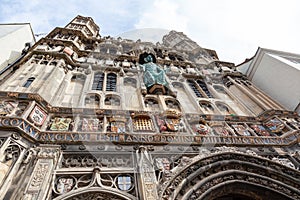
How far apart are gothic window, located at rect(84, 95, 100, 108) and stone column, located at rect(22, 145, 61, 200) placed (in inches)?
146

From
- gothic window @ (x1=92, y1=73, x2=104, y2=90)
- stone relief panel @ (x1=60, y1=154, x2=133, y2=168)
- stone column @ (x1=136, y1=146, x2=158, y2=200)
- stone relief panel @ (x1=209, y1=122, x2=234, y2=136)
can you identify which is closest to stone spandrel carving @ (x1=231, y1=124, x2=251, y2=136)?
stone relief panel @ (x1=209, y1=122, x2=234, y2=136)

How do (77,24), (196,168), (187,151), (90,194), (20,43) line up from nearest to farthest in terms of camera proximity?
(90,194) < (196,168) < (187,151) < (20,43) < (77,24)

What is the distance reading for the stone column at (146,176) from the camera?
16.4ft

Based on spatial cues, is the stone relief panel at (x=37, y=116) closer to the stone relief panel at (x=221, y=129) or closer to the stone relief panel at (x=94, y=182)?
the stone relief panel at (x=94, y=182)

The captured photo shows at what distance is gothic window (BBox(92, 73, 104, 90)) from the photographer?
11.5 metres

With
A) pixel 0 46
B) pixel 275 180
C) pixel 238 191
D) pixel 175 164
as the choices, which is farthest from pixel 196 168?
pixel 0 46

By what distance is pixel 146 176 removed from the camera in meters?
5.50

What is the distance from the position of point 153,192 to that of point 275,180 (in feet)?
14.5

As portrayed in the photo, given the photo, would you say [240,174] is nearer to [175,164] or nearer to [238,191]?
[238,191]

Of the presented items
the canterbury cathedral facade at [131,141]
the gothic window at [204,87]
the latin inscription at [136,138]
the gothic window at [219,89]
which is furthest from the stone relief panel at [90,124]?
the gothic window at [219,89]

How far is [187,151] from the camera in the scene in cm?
696

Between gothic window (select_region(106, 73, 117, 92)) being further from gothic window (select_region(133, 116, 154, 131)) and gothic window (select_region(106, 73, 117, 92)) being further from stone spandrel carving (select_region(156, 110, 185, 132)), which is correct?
stone spandrel carving (select_region(156, 110, 185, 132))

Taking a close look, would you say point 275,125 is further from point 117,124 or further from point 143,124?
point 117,124

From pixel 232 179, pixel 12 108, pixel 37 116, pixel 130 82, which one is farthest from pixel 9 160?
pixel 130 82
